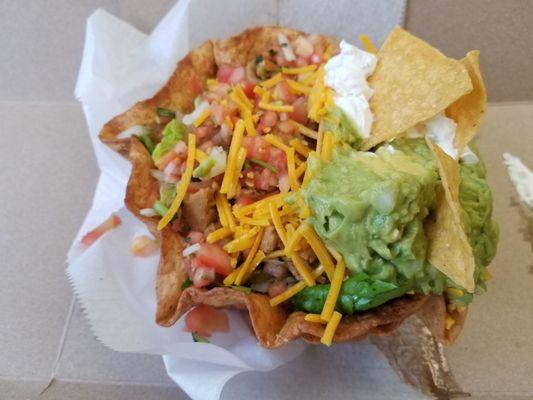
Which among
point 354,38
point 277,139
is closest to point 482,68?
point 354,38

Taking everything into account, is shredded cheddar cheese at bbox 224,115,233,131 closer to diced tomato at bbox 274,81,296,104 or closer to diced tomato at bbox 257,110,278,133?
diced tomato at bbox 257,110,278,133

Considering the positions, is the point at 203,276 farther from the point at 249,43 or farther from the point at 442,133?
the point at 249,43

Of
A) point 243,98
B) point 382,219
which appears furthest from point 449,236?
point 243,98

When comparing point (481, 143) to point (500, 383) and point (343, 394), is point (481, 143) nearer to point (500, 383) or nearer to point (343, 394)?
point (500, 383)

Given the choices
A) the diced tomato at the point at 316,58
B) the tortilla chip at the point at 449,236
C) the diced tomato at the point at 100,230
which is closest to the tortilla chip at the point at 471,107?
the tortilla chip at the point at 449,236

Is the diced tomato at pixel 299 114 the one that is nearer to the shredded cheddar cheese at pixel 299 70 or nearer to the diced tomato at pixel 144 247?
the shredded cheddar cheese at pixel 299 70

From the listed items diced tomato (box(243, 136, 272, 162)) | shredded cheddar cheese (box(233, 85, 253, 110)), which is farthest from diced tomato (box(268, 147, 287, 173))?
shredded cheddar cheese (box(233, 85, 253, 110))
